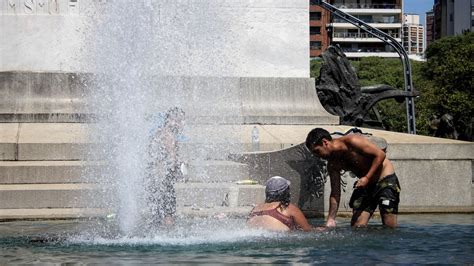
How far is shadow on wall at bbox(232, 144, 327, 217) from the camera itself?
1326 cm

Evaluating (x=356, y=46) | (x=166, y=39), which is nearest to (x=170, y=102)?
(x=166, y=39)

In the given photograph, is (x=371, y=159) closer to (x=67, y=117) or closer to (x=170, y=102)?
(x=170, y=102)

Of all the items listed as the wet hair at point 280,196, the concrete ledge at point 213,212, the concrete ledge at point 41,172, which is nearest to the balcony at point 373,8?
the concrete ledge at point 41,172

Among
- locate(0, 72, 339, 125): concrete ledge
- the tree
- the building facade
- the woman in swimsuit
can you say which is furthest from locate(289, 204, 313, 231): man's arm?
the building facade

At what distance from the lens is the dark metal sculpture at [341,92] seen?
64.7ft

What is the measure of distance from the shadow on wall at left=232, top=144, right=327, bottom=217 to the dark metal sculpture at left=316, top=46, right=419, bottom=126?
594cm

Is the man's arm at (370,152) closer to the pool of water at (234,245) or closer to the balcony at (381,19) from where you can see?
the pool of water at (234,245)

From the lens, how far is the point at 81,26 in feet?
55.7

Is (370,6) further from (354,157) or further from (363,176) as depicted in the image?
(354,157)

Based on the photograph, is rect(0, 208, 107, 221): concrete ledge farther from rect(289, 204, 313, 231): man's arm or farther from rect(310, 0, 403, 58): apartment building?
rect(310, 0, 403, 58): apartment building

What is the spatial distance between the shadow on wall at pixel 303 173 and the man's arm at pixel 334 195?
1988 millimetres

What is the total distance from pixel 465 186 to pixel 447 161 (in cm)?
42

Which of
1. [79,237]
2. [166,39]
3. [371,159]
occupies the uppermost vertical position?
[166,39]

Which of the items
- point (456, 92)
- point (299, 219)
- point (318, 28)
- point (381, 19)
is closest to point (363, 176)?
point (299, 219)
